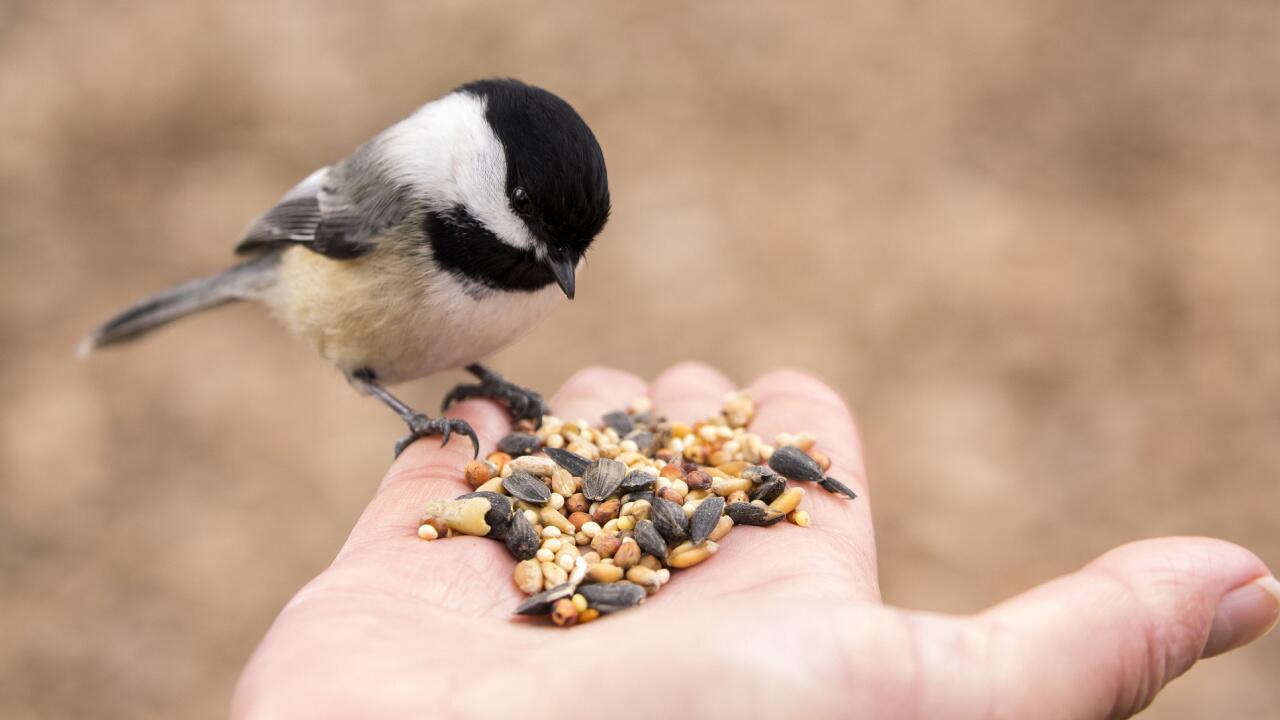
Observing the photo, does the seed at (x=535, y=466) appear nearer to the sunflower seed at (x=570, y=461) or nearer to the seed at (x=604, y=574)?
the sunflower seed at (x=570, y=461)

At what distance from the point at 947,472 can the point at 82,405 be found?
8.52 ft

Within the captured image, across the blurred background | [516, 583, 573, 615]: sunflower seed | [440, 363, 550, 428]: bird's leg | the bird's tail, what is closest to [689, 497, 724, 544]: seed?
[516, 583, 573, 615]: sunflower seed

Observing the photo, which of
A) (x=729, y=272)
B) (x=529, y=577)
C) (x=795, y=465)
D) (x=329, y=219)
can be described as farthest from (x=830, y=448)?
(x=729, y=272)

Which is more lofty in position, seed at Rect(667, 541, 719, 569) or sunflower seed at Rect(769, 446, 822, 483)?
sunflower seed at Rect(769, 446, 822, 483)

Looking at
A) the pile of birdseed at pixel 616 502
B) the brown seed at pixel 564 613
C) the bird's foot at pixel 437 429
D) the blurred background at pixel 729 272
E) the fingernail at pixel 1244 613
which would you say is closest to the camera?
the fingernail at pixel 1244 613

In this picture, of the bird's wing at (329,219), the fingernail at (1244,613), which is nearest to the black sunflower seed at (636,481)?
the bird's wing at (329,219)

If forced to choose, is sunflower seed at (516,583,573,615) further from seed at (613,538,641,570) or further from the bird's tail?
the bird's tail

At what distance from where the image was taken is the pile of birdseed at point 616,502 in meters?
1.38

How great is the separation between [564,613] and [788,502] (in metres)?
0.40

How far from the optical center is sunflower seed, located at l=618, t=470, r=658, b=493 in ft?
5.25

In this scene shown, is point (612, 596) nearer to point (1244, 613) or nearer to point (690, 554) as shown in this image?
point (690, 554)

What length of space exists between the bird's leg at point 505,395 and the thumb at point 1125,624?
114 cm

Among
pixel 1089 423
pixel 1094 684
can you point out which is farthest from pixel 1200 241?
pixel 1094 684

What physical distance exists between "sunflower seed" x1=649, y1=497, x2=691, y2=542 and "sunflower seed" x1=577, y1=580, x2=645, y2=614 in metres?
0.13
